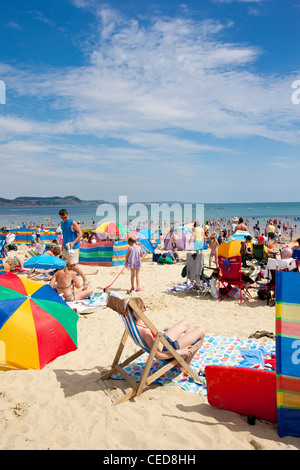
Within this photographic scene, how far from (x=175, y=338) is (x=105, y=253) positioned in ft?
26.6

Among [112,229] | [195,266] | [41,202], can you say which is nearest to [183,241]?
[112,229]

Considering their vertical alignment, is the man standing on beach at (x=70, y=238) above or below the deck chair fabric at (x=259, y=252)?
above

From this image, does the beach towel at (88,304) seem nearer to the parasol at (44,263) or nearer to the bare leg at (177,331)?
the parasol at (44,263)

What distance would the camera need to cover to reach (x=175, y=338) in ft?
11.3

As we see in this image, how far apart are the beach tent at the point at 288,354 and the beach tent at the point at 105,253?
9219 mm

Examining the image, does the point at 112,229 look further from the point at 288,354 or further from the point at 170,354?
the point at 288,354

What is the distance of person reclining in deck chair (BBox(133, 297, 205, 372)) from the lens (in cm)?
309

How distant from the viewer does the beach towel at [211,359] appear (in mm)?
3289

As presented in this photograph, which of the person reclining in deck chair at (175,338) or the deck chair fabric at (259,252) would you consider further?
the deck chair fabric at (259,252)

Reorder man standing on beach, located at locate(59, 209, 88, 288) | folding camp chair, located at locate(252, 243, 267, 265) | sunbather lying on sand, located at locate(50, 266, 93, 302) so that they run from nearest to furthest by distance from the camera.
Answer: sunbather lying on sand, located at locate(50, 266, 93, 302) → man standing on beach, located at locate(59, 209, 88, 288) → folding camp chair, located at locate(252, 243, 267, 265)

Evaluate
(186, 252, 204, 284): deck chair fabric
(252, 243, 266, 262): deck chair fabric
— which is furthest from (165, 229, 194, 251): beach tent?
(186, 252, 204, 284): deck chair fabric

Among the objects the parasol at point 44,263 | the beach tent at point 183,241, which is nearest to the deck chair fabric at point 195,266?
the parasol at point 44,263

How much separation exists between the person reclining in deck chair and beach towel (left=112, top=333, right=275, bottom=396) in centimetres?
21

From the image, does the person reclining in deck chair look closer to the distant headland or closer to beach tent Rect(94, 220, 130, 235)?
beach tent Rect(94, 220, 130, 235)
